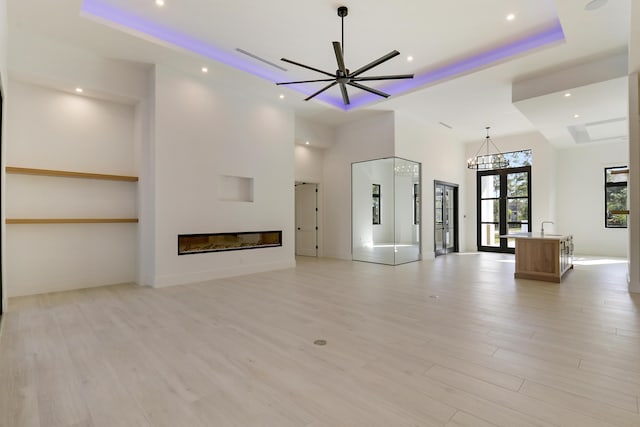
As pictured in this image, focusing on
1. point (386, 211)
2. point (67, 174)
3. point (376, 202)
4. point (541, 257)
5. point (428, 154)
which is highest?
point (428, 154)

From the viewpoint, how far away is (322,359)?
2662 millimetres

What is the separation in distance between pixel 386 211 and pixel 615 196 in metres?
6.86

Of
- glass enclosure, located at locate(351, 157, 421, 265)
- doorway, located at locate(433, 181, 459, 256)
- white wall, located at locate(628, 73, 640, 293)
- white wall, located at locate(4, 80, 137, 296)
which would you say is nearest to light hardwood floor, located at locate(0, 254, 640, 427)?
white wall, located at locate(628, 73, 640, 293)

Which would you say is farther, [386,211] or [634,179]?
[386,211]

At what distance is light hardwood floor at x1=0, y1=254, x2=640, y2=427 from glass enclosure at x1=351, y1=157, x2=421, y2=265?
3530mm

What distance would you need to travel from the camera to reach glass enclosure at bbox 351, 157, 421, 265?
8.23 metres

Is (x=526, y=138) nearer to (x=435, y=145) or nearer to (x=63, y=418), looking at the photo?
(x=435, y=145)

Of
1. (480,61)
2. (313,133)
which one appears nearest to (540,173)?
(480,61)

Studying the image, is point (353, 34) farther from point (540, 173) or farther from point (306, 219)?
point (540, 173)

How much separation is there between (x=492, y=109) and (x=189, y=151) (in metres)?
6.98

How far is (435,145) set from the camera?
9453 mm

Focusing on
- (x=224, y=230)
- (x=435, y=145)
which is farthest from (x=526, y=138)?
(x=224, y=230)

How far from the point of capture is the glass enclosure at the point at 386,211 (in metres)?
8.23

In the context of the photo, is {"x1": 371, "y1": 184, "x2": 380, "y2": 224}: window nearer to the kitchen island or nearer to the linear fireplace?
the linear fireplace
